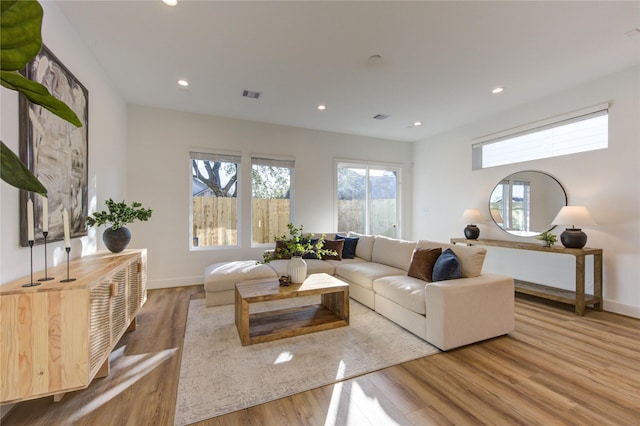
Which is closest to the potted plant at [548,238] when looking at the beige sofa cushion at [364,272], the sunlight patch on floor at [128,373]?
the beige sofa cushion at [364,272]

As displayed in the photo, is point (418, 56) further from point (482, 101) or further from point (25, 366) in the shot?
point (25, 366)

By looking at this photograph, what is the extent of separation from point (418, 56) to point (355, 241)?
9.17 ft

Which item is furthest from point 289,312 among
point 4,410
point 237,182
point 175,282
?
point 237,182

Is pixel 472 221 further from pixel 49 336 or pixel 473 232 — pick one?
pixel 49 336

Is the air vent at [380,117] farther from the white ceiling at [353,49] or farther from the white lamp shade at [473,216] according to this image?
the white lamp shade at [473,216]

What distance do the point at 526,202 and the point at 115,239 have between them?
5.36 metres

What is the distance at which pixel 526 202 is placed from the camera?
4.09 metres

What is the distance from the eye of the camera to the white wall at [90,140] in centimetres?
162

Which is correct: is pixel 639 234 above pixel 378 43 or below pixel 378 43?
below

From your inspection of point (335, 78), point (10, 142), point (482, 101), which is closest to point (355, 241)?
point (335, 78)

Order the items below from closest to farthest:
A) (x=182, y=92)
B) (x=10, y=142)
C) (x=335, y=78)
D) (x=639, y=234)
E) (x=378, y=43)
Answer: (x=10, y=142) → (x=378, y=43) → (x=639, y=234) → (x=335, y=78) → (x=182, y=92)

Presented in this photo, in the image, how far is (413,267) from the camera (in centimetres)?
314

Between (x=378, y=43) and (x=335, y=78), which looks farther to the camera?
(x=335, y=78)

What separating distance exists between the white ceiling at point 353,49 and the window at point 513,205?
1269 mm
